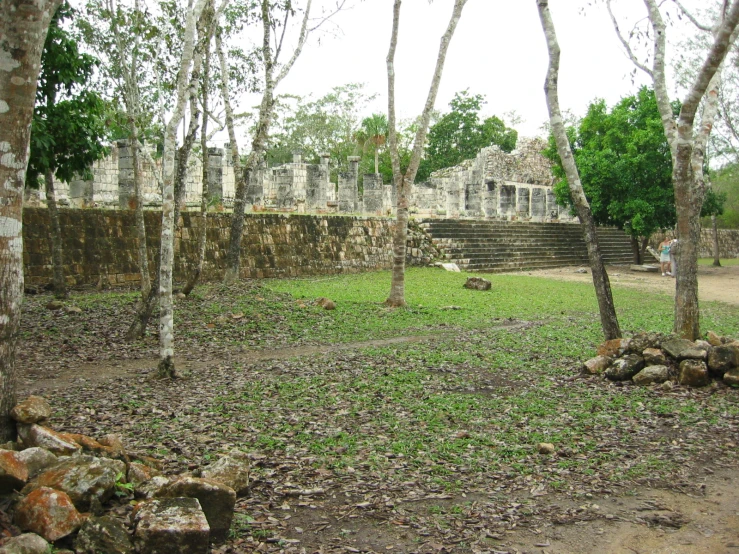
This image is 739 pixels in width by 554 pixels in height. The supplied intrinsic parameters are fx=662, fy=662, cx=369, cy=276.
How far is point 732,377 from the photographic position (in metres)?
6.18

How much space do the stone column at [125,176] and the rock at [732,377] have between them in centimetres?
1298

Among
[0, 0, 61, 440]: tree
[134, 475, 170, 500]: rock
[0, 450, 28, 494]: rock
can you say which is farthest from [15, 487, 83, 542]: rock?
[0, 0, 61, 440]: tree

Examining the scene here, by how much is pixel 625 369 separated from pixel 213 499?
15.3ft

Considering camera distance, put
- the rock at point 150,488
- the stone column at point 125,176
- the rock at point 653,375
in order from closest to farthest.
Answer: the rock at point 150,488 → the rock at point 653,375 → the stone column at point 125,176

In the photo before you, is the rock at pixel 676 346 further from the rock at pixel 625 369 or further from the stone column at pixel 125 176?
the stone column at pixel 125 176

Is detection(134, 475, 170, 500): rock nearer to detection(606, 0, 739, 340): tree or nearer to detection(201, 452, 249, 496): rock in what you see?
detection(201, 452, 249, 496): rock

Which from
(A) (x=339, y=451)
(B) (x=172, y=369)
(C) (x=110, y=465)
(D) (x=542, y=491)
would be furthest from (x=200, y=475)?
(B) (x=172, y=369)

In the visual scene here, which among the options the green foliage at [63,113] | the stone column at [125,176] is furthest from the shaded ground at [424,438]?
the stone column at [125,176]

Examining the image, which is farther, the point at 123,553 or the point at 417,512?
the point at 417,512

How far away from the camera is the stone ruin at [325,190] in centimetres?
1645

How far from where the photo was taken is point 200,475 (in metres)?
3.72

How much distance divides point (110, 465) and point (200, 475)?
0.54 meters

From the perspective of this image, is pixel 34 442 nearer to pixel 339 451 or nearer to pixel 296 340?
pixel 339 451

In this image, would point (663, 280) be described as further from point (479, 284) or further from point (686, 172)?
point (686, 172)
